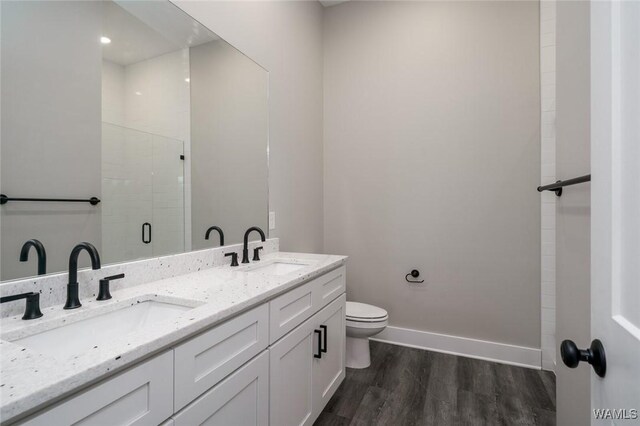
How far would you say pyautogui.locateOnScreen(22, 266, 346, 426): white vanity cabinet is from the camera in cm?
65

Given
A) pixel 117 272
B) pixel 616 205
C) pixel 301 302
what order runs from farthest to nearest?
pixel 301 302 → pixel 117 272 → pixel 616 205

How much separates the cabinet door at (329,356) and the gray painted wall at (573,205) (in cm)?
104

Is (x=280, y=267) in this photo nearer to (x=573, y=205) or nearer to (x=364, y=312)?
(x=364, y=312)

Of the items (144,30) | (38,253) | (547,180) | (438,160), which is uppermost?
(144,30)

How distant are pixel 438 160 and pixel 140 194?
7.09 feet

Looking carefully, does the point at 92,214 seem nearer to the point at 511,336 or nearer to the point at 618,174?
the point at 618,174

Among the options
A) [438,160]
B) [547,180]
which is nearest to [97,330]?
[438,160]

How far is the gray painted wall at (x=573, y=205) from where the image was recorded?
0.99m

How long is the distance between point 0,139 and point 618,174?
4.93ft

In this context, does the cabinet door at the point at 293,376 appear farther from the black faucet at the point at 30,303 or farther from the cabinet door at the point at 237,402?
the black faucet at the point at 30,303

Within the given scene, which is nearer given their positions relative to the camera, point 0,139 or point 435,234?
point 0,139

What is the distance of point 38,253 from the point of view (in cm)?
94

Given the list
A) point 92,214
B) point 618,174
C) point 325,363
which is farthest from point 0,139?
point 325,363

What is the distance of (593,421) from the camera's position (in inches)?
24.4
